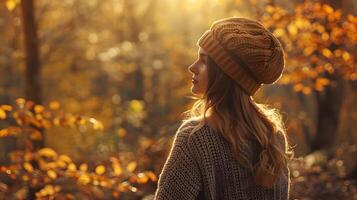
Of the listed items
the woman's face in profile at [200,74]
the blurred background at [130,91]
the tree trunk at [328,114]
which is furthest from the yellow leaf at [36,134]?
the tree trunk at [328,114]

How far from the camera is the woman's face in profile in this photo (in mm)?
2734

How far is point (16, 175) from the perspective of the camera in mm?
5277

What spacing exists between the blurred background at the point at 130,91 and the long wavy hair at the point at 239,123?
8.15ft

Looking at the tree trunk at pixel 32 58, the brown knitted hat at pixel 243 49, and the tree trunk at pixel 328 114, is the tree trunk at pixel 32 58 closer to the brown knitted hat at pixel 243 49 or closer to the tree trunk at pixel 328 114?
the tree trunk at pixel 328 114

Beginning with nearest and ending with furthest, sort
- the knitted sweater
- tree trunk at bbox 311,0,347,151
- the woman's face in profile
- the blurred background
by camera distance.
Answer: the knitted sweater, the woman's face in profile, the blurred background, tree trunk at bbox 311,0,347,151

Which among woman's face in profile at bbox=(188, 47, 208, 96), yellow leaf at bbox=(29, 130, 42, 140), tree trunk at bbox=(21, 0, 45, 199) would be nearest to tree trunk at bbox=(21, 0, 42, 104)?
tree trunk at bbox=(21, 0, 45, 199)

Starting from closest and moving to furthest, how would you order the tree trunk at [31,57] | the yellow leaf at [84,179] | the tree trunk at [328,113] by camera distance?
Answer: the yellow leaf at [84,179] < the tree trunk at [31,57] < the tree trunk at [328,113]

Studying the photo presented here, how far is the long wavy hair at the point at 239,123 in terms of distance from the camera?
2.62 metres

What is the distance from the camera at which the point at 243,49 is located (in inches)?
104

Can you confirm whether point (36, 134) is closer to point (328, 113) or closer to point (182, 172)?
point (182, 172)

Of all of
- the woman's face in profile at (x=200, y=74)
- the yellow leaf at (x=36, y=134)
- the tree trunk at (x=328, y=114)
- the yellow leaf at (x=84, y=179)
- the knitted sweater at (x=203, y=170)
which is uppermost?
the woman's face in profile at (x=200, y=74)

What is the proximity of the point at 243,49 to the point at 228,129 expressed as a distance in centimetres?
36

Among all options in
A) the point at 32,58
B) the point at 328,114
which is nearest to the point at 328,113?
the point at 328,114

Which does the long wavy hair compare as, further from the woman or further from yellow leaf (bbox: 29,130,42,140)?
yellow leaf (bbox: 29,130,42,140)
